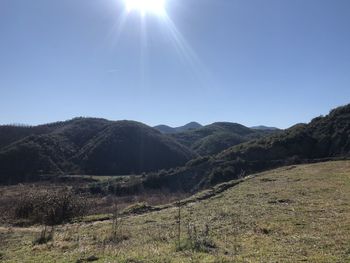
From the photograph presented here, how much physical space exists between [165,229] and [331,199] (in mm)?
9578

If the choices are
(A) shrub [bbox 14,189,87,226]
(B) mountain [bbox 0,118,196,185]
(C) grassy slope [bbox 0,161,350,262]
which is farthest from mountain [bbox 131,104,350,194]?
(B) mountain [bbox 0,118,196,185]

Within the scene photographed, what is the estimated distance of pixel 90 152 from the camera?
500 feet

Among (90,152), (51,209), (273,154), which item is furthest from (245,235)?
(90,152)

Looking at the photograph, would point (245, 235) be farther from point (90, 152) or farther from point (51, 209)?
point (90, 152)

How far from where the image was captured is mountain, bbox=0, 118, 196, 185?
130m

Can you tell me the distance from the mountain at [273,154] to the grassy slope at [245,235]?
35008mm

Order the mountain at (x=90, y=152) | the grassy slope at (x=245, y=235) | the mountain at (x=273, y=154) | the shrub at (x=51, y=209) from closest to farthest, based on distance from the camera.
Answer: the grassy slope at (x=245, y=235), the shrub at (x=51, y=209), the mountain at (x=273, y=154), the mountain at (x=90, y=152)

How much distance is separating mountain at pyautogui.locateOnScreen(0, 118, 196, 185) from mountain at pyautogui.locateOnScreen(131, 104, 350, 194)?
196 ft

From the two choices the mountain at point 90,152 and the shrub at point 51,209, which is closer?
the shrub at point 51,209

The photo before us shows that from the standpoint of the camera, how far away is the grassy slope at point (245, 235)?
13.0 metres

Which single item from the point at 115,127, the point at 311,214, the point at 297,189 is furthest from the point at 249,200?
the point at 115,127

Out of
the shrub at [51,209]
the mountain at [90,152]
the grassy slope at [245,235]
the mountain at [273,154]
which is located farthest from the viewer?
the mountain at [90,152]

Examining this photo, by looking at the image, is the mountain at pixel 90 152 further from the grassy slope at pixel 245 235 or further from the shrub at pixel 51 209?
the grassy slope at pixel 245 235

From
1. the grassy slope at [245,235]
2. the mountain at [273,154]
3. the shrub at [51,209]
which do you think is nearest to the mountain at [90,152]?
the mountain at [273,154]
